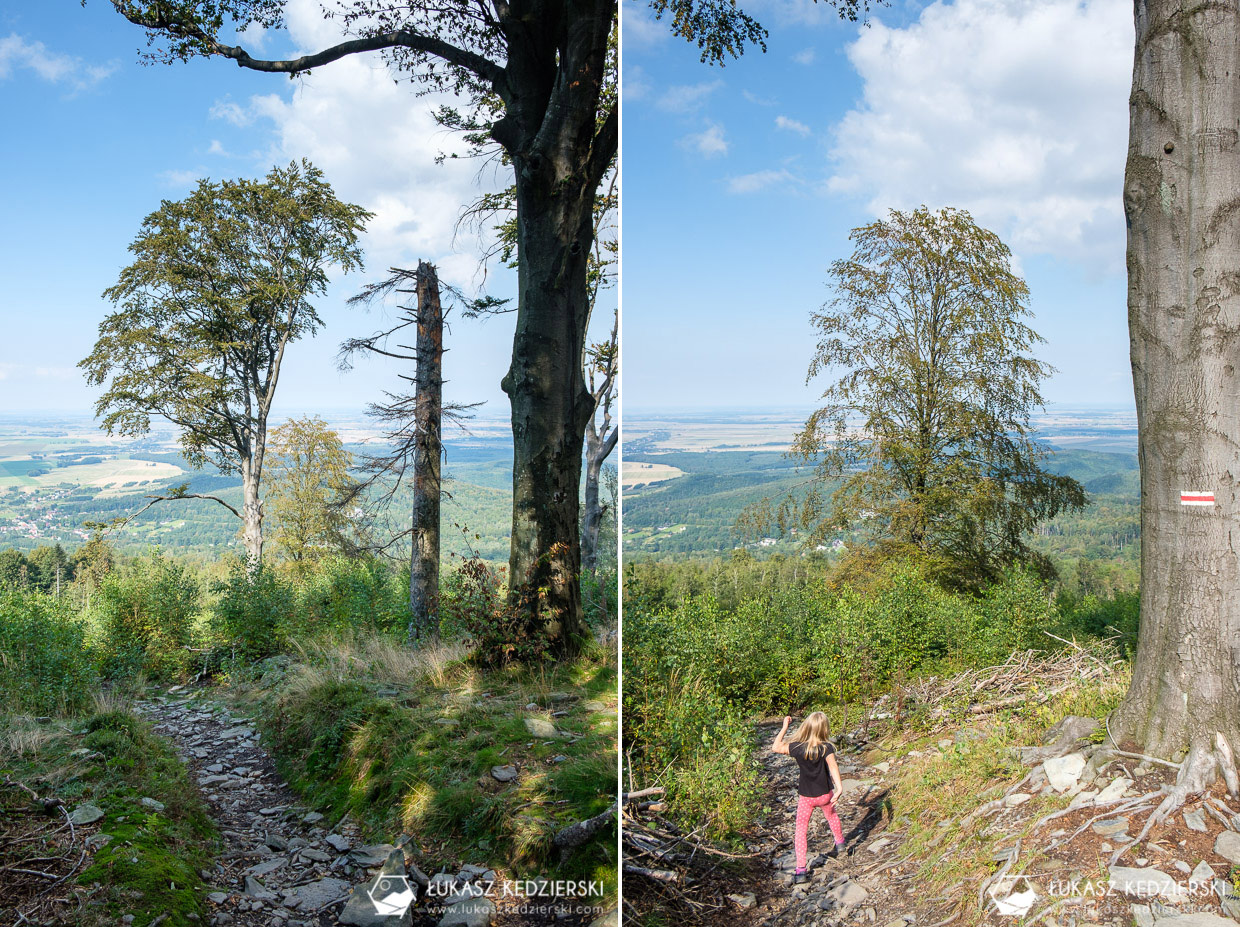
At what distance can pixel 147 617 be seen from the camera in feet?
15.7

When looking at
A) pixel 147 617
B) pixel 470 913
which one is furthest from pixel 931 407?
pixel 147 617

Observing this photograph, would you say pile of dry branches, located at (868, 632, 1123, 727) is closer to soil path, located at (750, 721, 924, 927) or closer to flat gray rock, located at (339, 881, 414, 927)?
soil path, located at (750, 721, 924, 927)

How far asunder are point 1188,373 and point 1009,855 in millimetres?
1949

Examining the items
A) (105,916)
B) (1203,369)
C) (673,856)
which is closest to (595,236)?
(1203,369)

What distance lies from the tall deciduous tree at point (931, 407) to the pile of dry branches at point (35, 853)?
691cm

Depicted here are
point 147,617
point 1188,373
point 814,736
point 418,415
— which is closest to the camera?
point 1188,373

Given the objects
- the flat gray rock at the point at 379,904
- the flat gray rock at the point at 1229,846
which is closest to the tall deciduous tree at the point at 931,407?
the flat gray rock at the point at 1229,846

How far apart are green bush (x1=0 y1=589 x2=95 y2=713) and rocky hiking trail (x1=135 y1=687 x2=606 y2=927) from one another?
778mm

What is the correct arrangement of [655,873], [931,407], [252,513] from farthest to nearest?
[931,407], [252,513], [655,873]

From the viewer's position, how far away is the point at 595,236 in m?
4.58

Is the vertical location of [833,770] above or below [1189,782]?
below

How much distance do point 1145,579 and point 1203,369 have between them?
0.86m

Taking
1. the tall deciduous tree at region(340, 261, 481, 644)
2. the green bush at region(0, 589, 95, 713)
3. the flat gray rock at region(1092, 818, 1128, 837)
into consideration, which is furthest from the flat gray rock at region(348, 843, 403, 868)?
the tall deciduous tree at region(340, 261, 481, 644)

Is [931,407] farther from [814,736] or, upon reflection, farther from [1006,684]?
[814,736]
